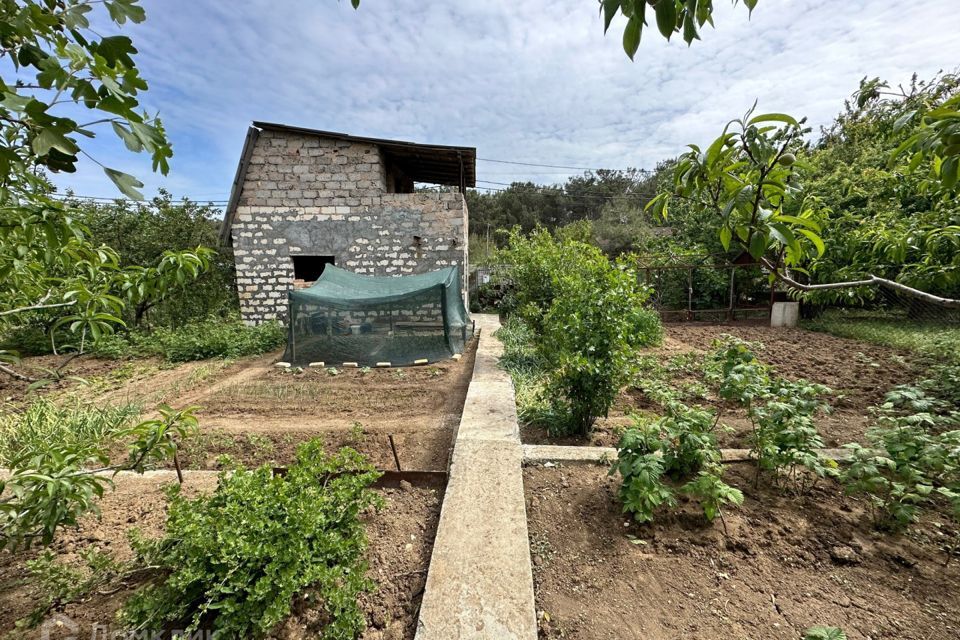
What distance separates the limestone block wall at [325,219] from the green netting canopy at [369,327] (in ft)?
7.07

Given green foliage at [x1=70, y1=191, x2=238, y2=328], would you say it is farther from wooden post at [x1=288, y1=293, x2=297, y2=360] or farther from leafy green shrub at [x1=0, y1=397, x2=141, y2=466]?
leafy green shrub at [x1=0, y1=397, x2=141, y2=466]

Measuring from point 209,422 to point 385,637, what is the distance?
301cm

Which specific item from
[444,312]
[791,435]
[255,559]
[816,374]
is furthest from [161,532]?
[816,374]

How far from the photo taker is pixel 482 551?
1.65 meters

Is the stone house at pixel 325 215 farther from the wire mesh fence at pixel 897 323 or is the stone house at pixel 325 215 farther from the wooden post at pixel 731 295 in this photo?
the wire mesh fence at pixel 897 323

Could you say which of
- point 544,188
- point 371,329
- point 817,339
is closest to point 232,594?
point 371,329

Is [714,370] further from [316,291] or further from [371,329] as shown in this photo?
[316,291]

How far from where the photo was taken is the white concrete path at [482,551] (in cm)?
132

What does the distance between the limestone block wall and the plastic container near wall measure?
7420 millimetres

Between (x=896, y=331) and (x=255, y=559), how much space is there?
9.92m

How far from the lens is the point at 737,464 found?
228 centimetres

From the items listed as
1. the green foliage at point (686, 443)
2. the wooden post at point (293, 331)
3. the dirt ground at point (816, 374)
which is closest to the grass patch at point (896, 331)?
the dirt ground at point (816, 374)

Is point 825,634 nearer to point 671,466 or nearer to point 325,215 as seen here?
point 671,466

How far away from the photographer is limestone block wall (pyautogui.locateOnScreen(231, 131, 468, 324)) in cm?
765
